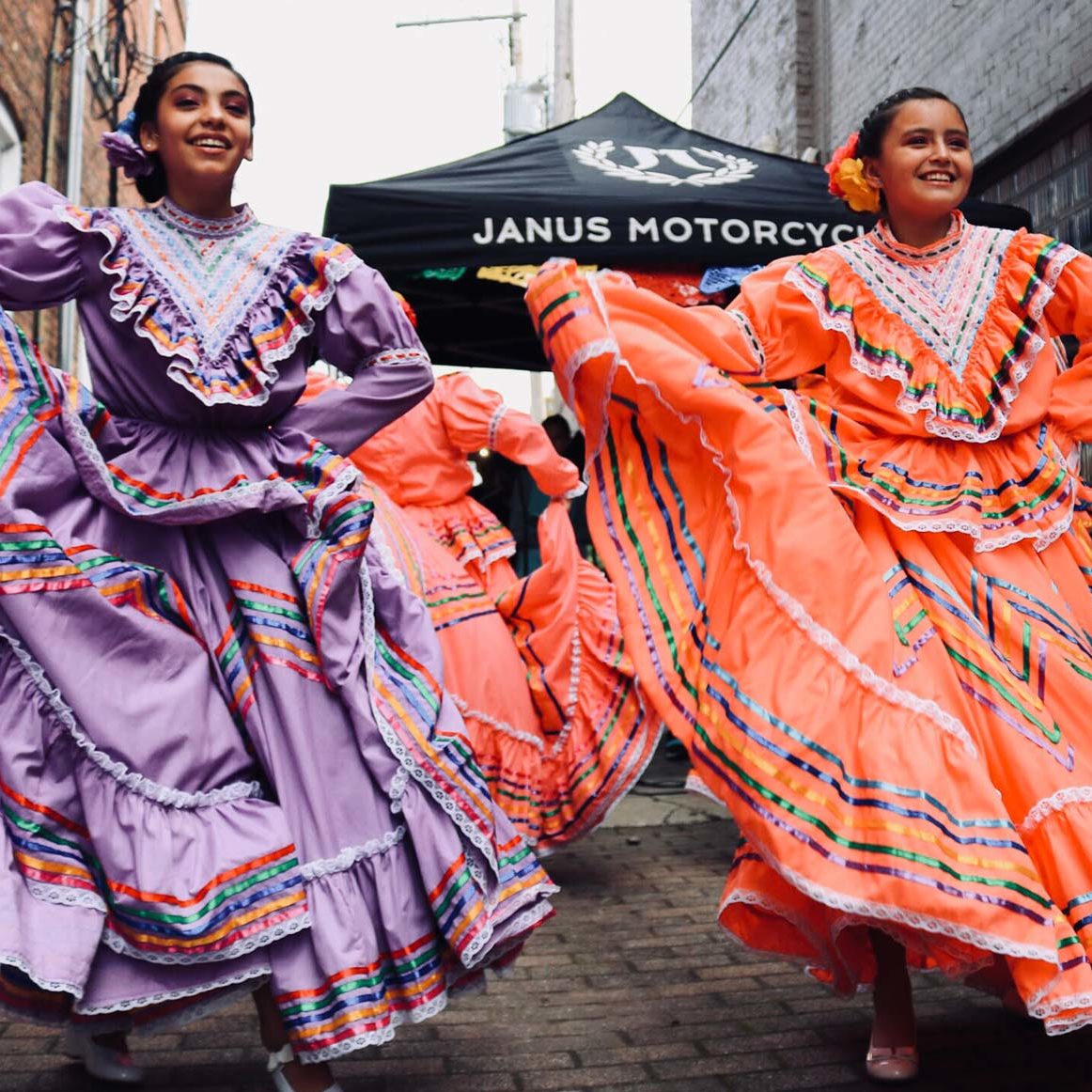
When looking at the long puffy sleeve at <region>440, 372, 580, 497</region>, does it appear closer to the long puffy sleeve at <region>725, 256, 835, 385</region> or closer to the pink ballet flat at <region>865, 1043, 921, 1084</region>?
the long puffy sleeve at <region>725, 256, 835, 385</region>

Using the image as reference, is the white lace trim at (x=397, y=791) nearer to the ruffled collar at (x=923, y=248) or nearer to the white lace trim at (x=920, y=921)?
the white lace trim at (x=920, y=921)

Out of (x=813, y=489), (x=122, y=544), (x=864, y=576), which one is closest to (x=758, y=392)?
(x=813, y=489)

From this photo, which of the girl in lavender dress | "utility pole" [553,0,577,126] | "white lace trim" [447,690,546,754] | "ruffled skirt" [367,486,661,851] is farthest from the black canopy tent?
"utility pole" [553,0,577,126]

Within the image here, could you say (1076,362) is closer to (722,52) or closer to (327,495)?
(327,495)

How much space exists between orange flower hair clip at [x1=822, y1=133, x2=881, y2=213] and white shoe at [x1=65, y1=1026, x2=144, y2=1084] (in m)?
2.49

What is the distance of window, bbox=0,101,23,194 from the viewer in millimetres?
8664

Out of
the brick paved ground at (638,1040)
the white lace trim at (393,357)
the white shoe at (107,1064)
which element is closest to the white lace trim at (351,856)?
the brick paved ground at (638,1040)

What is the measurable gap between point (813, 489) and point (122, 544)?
1316mm

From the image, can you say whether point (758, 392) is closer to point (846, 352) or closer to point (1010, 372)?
point (846, 352)

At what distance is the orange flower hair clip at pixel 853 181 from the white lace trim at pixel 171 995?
2.17 metres

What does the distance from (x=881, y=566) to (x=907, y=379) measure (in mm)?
449

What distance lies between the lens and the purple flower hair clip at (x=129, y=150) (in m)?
2.56

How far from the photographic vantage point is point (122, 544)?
7.59ft

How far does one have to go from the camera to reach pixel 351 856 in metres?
2.16
